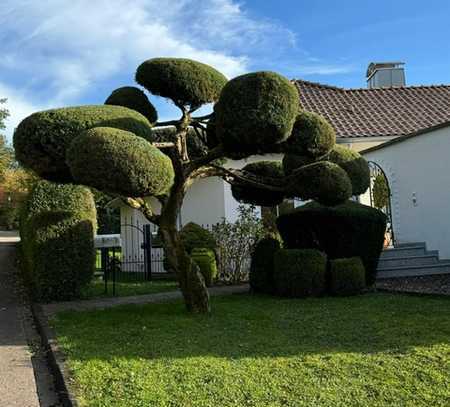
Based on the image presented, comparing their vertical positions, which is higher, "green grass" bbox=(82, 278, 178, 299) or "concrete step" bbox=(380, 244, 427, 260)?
"concrete step" bbox=(380, 244, 427, 260)

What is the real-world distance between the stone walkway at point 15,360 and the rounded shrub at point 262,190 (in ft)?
14.3

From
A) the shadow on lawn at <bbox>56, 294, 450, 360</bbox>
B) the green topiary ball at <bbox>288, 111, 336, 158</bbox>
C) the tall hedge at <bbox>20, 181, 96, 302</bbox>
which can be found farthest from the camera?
the tall hedge at <bbox>20, 181, 96, 302</bbox>

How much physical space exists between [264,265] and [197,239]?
12.1 feet

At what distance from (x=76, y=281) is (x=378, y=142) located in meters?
9.66

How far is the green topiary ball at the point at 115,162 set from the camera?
5.79m

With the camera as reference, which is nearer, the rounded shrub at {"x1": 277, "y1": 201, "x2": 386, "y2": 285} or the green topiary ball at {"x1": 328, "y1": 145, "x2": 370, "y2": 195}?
the green topiary ball at {"x1": 328, "y1": 145, "x2": 370, "y2": 195}

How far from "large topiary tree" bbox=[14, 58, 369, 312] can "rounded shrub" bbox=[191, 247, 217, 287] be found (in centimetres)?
313

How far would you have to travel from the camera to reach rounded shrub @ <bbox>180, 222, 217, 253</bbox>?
1315 centimetres

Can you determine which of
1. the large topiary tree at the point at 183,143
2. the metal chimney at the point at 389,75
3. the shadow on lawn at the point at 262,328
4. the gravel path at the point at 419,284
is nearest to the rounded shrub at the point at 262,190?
the large topiary tree at the point at 183,143

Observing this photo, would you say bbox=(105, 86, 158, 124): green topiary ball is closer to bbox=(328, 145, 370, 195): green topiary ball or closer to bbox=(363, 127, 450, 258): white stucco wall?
bbox=(328, 145, 370, 195): green topiary ball

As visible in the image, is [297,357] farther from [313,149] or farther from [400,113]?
[400,113]

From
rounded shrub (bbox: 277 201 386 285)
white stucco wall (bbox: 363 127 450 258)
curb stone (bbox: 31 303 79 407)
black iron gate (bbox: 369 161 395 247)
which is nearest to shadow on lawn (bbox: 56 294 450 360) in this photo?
curb stone (bbox: 31 303 79 407)

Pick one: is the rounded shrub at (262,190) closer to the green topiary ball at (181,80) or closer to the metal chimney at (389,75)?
the green topiary ball at (181,80)

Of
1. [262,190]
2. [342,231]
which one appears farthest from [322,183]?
[342,231]
